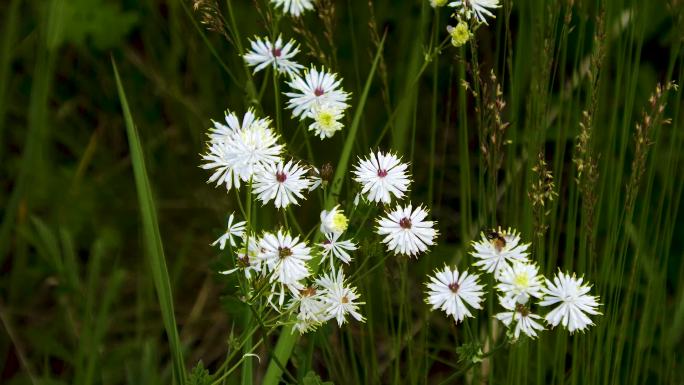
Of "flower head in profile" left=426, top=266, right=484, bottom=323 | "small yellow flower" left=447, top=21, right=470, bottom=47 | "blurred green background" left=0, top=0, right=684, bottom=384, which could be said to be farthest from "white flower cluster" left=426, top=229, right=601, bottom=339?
"blurred green background" left=0, top=0, right=684, bottom=384

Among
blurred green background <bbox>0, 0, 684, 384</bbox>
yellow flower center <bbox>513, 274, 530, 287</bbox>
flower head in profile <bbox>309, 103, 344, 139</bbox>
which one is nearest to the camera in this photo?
yellow flower center <bbox>513, 274, 530, 287</bbox>

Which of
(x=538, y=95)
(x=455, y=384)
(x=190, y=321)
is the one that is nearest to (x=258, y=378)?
(x=190, y=321)

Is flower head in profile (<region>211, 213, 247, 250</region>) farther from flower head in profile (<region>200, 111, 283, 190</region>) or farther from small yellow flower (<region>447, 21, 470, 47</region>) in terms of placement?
small yellow flower (<region>447, 21, 470, 47</region>)

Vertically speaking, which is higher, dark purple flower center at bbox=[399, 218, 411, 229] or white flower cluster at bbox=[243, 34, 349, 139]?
white flower cluster at bbox=[243, 34, 349, 139]

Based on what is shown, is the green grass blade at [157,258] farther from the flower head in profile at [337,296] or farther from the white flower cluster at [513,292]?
the white flower cluster at [513,292]

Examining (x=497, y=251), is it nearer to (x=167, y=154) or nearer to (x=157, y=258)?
(x=157, y=258)

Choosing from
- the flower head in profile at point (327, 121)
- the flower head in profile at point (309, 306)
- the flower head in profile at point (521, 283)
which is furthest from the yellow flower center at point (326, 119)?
the flower head in profile at point (521, 283)

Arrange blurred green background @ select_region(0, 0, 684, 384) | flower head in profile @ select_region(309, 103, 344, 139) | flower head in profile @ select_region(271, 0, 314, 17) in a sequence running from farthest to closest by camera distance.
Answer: blurred green background @ select_region(0, 0, 684, 384), flower head in profile @ select_region(271, 0, 314, 17), flower head in profile @ select_region(309, 103, 344, 139)

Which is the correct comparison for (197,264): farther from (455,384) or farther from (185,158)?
(455,384)
